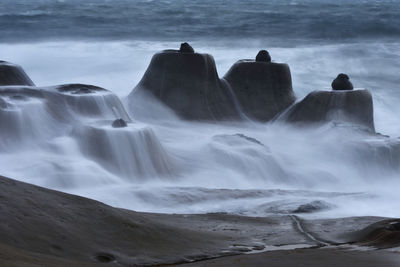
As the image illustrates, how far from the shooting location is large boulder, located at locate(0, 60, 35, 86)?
965cm

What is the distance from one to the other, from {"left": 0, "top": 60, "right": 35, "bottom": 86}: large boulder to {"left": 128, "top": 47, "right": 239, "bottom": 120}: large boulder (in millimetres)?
1751

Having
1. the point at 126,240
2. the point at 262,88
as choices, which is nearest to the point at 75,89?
the point at 262,88

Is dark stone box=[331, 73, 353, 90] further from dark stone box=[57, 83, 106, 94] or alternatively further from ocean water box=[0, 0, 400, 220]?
dark stone box=[57, 83, 106, 94]

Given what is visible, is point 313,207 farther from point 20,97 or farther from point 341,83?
point 341,83

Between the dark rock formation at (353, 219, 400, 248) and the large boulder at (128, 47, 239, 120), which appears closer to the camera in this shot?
the dark rock formation at (353, 219, 400, 248)

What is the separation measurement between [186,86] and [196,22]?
2504 cm

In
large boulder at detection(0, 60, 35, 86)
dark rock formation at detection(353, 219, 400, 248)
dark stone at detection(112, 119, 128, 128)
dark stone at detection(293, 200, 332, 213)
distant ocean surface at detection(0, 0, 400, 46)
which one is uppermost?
distant ocean surface at detection(0, 0, 400, 46)

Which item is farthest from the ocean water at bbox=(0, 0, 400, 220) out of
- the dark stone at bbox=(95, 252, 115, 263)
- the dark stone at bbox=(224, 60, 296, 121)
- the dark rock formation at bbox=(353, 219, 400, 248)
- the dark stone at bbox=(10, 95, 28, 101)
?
the dark stone at bbox=(95, 252, 115, 263)

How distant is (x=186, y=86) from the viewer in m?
11.1

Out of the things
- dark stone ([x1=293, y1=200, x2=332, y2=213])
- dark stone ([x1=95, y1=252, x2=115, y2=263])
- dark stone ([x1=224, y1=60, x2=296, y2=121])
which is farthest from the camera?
dark stone ([x1=224, y1=60, x2=296, y2=121])

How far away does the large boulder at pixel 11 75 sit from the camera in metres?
9.65

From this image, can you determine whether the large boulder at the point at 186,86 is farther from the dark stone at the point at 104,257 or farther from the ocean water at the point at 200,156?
the dark stone at the point at 104,257

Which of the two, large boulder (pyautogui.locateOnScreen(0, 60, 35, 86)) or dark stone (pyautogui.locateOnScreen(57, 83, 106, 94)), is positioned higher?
large boulder (pyautogui.locateOnScreen(0, 60, 35, 86))

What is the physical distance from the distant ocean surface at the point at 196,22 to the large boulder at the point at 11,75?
1682 cm
